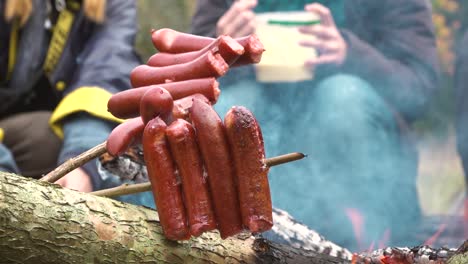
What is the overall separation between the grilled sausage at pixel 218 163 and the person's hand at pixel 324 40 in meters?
1.46

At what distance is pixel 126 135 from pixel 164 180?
Result: 144 millimetres

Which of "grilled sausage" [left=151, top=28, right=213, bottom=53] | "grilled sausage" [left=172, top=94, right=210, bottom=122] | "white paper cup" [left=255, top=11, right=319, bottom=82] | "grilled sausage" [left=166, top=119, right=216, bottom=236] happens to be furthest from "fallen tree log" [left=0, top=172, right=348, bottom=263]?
"white paper cup" [left=255, top=11, right=319, bottom=82]

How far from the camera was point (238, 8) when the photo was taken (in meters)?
2.86

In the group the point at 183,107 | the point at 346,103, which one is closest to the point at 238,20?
the point at 346,103

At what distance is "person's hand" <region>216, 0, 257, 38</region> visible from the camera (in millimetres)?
2838

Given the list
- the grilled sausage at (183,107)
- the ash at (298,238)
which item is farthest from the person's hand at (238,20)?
the grilled sausage at (183,107)

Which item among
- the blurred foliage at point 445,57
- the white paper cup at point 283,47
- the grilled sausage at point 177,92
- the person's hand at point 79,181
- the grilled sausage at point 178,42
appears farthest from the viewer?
the blurred foliage at point 445,57

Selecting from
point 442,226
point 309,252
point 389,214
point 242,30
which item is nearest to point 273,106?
point 242,30

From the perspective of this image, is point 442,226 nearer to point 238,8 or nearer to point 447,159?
point 447,159

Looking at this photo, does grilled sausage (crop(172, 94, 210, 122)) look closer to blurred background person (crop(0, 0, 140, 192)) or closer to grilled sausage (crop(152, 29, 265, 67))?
grilled sausage (crop(152, 29, 265, 67))

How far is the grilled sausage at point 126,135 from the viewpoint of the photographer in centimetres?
160

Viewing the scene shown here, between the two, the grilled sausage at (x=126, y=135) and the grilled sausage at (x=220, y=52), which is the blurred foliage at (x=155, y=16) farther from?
the grilled sausage at (x=126, y=135)

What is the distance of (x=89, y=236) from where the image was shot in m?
1.51

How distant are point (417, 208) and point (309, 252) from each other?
152 cm
